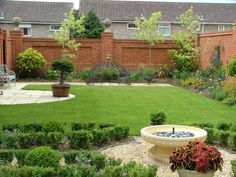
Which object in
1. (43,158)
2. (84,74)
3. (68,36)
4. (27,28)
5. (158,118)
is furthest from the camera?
(27,28)

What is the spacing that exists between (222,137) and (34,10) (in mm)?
30113

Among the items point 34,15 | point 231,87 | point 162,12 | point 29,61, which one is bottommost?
point 231,87

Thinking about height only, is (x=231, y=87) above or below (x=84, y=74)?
below

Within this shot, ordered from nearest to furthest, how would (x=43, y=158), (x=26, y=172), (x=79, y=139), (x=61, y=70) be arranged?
(x=26, y=172)
(x=43, y=158)
(x=79, y=139)
(x=61, y=70)

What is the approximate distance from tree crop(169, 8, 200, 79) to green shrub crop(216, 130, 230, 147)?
12311 mm

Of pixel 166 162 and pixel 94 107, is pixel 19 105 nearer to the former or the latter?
pixel 94 107

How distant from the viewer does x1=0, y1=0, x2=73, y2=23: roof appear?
3403 centimetres

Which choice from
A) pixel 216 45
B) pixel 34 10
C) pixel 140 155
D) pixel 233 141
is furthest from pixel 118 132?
pixel 34 10

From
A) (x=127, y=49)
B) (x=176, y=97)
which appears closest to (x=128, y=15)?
(x=127, y=49)

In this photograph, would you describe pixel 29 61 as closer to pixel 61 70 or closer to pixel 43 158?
pixel 61 70

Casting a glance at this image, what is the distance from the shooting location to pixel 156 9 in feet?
117

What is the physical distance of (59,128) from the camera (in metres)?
7.90

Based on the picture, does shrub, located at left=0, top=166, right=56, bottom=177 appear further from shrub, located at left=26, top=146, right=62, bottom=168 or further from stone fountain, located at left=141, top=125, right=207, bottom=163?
stone fountain, located at left=141, top=125, right=207, bottom=163

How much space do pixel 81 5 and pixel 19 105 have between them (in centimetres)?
2536
